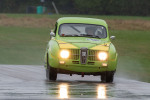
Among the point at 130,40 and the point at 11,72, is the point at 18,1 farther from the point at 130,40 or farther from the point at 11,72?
the point at 11,72

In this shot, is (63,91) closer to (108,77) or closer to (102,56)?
(102,56)

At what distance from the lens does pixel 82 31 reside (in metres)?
17.1

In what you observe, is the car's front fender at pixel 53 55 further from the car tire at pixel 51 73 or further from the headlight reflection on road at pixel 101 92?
the headlight reflection on road at pixel 101 92

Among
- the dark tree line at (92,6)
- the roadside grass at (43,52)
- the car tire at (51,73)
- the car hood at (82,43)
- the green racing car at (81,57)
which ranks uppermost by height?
the dark tree line at (92,6)

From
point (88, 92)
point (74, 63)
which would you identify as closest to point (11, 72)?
point (74, 63)

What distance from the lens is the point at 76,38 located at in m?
16.6

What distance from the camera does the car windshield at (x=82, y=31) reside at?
17.0 meters

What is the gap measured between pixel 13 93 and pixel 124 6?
3139 inches

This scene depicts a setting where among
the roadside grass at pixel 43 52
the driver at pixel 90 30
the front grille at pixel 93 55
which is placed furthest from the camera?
the roadside grass at pixel 43 52

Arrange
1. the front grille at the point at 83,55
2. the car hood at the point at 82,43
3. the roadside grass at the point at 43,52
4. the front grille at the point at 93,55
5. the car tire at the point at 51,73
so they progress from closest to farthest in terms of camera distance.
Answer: the front grille at the point at 83,55 < the front grille at the point at 93,55 < the car hood at the point at 82,43 < the car tire at the point at 51,73 < the roadside grass at the point at 43,52

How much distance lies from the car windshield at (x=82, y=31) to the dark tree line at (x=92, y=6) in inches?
2819

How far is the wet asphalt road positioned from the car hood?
949 millimetres

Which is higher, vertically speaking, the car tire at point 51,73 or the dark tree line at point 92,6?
the dark tree line at point 92,6

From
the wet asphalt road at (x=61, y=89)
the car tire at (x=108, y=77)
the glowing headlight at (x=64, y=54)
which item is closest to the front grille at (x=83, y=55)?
the glowing headlight at (x=64, y=54)
